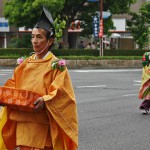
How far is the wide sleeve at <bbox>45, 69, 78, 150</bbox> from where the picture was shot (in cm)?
441

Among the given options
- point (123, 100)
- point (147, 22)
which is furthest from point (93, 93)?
point (147, 22)

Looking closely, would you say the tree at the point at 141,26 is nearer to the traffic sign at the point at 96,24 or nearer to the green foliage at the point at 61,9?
the green foliage at the point at 61,9

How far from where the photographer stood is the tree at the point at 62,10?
29.8 metres

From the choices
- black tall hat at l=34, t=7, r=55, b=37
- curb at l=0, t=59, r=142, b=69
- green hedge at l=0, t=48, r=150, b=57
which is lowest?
curb at l=0, t=59, r=142, b=69

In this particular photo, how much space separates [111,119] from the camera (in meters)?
10.2

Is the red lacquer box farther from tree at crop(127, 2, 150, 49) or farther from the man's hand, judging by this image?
tree at crop(127, 2, 150, 49)

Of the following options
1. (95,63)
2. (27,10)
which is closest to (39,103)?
(95,63)

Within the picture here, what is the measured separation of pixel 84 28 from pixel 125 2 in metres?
3.34

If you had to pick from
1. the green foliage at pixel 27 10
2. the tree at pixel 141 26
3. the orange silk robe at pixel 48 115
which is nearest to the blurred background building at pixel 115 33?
the tree at pixel 141 26

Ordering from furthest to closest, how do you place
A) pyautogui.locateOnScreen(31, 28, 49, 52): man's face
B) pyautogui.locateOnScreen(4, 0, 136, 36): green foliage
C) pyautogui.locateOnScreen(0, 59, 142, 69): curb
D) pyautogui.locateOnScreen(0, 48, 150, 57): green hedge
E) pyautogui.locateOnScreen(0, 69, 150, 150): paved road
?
pyautogui.locateOnScreen(0, 48, 150, 57): green hedge → pyautogui.locateOnScreen(4, 0, 136, 36): green foliage → pyautogui.locateOnScreen(0, 59, 142, 69): curb → pyautogui.locateOnScreen(0, 69, 150, 150): paved road → pyautogui.locateOnScreen(31, 28, 49, 52): man's face

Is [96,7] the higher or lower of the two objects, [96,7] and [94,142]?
the higher

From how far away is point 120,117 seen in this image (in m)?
10.6

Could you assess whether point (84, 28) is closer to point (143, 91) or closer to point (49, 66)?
point (143, 91)

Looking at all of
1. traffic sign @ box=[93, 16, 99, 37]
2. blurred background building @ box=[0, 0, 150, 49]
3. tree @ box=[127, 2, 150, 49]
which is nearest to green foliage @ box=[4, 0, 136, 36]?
traffic sign @ box=[93, 16, 99, 37]
